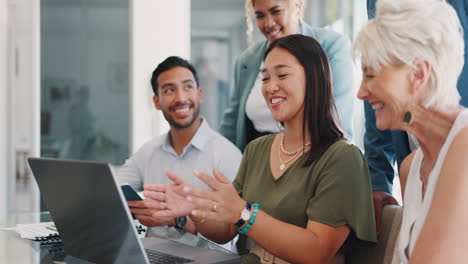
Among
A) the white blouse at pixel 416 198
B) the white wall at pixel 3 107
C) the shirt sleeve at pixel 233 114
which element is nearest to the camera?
the white blouse at pixel 416 198

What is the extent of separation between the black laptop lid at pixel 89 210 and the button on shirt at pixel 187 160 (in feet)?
3.30

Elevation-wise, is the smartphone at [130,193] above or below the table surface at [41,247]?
above

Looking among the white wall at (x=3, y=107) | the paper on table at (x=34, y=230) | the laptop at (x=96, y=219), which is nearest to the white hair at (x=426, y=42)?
the laptop at (x=96, y=219)

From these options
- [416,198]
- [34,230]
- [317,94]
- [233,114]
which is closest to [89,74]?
[233,114]

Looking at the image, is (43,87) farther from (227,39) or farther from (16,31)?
(227,39)

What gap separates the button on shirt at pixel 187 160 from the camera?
2432 millimetres

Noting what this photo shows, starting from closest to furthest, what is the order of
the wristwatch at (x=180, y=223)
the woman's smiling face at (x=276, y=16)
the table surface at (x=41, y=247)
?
the table surface at (x=41, y=247), the wristwatch at (x=180, y=223), the woman's smiling face at (x=276, y=16)

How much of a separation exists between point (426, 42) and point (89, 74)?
3015mm

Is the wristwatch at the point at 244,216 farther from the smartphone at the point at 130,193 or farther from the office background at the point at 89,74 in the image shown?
the office background at the point at 89,74

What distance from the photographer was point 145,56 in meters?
3.82

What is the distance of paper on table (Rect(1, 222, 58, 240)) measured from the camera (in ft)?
5.91

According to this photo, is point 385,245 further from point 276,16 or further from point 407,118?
point 276,16

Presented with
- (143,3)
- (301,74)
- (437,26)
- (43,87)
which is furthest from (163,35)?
(437,26)

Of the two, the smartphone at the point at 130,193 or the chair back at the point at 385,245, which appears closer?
the chair back at the point at 385,245
